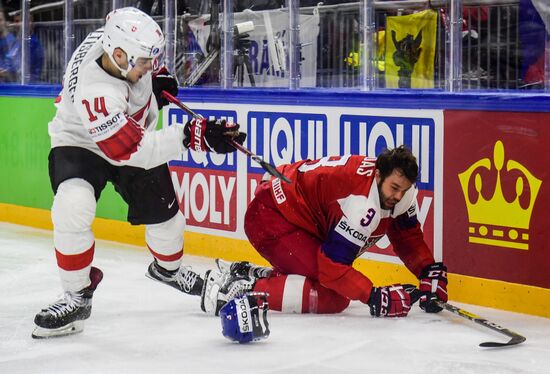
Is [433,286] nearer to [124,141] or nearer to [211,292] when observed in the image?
[211,292]

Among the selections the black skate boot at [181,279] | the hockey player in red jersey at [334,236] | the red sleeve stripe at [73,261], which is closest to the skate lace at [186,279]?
the black skate boot at [181,279]

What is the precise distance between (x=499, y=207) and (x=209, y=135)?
4.29ft

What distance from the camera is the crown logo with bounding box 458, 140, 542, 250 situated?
14.5ft

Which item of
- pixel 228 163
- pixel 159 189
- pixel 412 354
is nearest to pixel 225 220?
pixel 228 163

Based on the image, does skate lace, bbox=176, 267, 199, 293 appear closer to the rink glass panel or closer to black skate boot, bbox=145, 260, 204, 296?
black skate boot, bbox=145, 260, 204, 296

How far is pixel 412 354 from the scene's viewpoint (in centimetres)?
373

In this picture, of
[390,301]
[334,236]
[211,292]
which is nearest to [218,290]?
[211,292]

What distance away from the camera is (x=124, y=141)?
3.93 m

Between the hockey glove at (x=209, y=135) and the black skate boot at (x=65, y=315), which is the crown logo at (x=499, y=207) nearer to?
the hockey glove at (x=209, y=135)

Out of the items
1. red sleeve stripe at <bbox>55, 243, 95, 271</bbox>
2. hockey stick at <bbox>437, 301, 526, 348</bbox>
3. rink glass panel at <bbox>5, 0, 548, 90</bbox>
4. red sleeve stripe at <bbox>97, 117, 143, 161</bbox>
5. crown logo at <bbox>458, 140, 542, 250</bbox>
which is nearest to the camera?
hockey stick at <bbox>437, 301, 526, 348</bbox>

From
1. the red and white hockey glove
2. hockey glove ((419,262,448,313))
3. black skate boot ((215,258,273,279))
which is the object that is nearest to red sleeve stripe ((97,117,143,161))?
black skate boot ((215,258,273,279))

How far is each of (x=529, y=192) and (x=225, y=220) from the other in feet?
6.40

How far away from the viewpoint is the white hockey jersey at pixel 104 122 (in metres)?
3.93

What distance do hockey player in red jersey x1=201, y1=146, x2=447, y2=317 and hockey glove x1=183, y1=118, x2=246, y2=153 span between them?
0.53m
